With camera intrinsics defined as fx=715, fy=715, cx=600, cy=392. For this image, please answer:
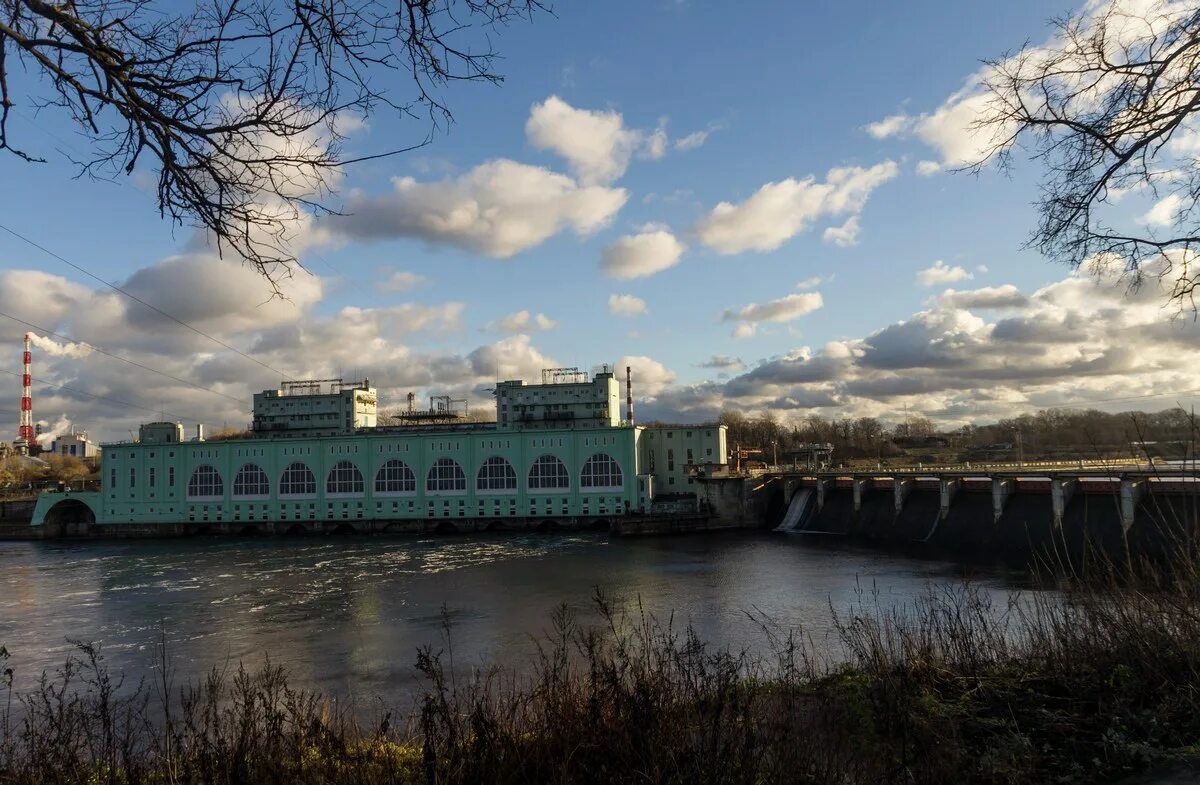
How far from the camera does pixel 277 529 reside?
60.7 m

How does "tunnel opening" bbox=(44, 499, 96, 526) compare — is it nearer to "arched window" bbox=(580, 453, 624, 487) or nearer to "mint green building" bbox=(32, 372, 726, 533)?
"mint green building" bbox=(32, 372, 726, 533)

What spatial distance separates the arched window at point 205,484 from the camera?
202 feet

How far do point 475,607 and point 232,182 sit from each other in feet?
73.5

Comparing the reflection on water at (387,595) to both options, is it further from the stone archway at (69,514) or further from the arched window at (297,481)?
the stone archway at (69,514)

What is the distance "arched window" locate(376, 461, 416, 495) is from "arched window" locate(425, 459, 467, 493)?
1.52m

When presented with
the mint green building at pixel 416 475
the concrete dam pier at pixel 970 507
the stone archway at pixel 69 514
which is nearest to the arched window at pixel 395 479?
the mint green building at pixel 416 475

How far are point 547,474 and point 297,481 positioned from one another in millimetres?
21821

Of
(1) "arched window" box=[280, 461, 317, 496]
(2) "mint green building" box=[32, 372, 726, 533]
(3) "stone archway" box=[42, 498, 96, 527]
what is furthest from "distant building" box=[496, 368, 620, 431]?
(3) "stone archway" box=[42, 498, 96, 527]

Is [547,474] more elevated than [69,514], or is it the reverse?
[547,474]

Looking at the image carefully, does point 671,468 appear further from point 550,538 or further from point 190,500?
point 190,500

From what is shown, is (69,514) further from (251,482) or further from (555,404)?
(555,404)

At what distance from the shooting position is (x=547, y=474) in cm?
5744

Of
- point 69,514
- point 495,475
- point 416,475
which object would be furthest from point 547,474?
point 69,514

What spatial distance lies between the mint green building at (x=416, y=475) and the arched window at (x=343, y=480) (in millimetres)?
84
